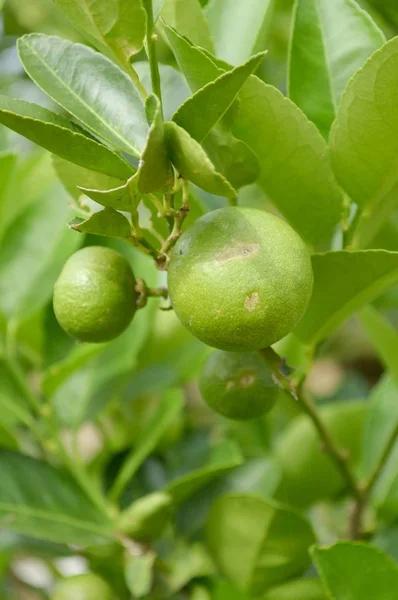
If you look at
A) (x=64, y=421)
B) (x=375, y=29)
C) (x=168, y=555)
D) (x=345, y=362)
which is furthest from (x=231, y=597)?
(x=345, y=362)

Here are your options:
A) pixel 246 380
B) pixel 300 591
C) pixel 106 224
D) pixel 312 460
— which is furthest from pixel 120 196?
pixel 312 460

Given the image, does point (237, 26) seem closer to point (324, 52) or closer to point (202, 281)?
point (324, 52)

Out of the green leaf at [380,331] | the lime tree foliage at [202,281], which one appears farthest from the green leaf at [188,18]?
the green leaf at [380,331]

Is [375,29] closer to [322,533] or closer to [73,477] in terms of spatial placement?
[73,477]

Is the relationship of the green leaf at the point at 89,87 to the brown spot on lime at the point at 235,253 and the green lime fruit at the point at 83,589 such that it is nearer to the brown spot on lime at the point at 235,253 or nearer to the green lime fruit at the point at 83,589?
the brown spot on lime at the point at 235,253

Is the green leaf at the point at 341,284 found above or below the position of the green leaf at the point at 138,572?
above
